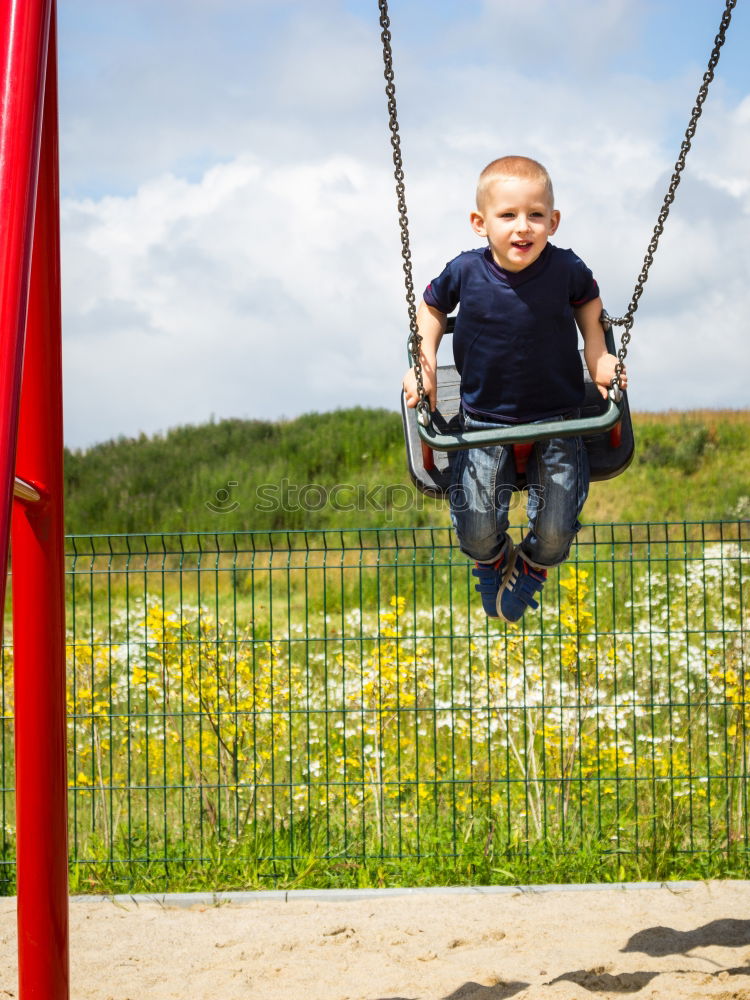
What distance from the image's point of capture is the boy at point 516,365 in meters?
3.28

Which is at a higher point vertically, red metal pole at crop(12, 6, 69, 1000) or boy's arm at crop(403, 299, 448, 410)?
boy's arm at crop(403, 299, 448, 410)

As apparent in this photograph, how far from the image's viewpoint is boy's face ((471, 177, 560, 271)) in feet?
10.0

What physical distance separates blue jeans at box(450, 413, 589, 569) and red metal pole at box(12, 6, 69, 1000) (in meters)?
1.30

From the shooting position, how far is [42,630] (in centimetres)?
295

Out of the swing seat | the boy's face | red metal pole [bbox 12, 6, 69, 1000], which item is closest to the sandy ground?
red metal pole [bbox 12, 6, 69, 1000]

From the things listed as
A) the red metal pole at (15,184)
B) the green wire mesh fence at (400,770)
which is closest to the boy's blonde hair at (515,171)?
the red metal pole at (15,184)

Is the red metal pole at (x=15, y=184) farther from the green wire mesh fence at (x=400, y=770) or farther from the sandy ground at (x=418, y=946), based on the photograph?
the green wire mesh fence at (x=400, y=770)

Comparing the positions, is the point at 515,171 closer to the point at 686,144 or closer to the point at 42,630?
the point at 686,144

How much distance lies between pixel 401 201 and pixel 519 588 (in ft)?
4.56

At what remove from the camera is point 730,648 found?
614cm

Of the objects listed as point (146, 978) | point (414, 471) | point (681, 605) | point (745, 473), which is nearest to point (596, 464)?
point (414, 471)

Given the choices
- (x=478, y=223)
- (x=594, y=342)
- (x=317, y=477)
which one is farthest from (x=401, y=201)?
(x=317, y=477)

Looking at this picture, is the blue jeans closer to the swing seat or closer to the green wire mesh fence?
the swing seat

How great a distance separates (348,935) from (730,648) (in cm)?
301
